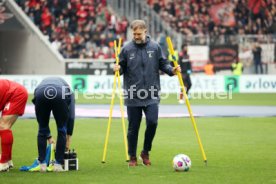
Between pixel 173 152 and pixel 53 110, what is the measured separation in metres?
3.93

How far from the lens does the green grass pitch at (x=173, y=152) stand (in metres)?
11.8

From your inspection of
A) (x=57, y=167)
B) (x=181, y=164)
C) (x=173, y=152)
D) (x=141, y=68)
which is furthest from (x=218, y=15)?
(x=57, y=167)

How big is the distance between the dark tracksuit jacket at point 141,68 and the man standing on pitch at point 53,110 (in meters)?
1.30

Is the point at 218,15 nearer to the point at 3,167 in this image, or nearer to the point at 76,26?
the point at 76,26

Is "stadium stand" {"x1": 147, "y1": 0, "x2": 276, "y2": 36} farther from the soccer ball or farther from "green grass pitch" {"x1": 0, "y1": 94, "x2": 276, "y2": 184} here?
the soccer ball

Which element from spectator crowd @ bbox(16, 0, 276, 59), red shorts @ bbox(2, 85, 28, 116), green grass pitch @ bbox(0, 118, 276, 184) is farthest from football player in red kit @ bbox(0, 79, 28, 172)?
spectator crowd @ bbox(16, 0, 276, 59)

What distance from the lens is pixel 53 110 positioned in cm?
1238

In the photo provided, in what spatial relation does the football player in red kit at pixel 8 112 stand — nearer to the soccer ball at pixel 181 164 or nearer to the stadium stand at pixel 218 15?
the soccer ball at pixel 181 164

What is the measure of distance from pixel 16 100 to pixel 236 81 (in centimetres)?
2944

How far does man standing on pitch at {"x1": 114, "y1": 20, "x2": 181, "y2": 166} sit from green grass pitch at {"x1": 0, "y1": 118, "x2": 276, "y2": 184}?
555 mm

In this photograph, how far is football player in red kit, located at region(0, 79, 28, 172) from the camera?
12.4m

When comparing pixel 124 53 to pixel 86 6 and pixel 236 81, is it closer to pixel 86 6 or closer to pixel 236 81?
pixel 236 81

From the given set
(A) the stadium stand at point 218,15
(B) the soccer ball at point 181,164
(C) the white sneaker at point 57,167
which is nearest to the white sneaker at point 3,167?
(C) the white sneaker at point 57,167

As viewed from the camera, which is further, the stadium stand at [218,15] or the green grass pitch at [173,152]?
the stadium stand at [218,15]
